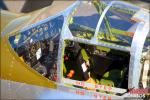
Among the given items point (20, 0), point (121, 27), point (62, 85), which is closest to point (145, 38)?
point (121, 27)

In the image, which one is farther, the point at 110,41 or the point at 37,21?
the point at 37,21

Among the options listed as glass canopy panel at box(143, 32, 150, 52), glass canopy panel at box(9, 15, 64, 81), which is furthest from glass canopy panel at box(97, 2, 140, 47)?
glass canopy panel at box(9, 15, 64, 81)

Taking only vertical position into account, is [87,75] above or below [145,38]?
below

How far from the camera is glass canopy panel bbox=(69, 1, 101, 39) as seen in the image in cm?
577

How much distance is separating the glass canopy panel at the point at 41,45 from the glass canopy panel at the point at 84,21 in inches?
7.2

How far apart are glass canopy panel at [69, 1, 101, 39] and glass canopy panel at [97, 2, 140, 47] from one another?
133 mm

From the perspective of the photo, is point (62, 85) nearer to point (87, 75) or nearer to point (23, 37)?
point (87, 75)

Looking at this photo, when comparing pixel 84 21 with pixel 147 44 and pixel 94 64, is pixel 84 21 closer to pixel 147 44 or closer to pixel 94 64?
pixel 94 64

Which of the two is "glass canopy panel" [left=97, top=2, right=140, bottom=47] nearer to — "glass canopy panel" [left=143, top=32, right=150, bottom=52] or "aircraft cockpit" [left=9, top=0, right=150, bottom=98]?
"aircraft cockpit" [left=9, top=0, right=150, bottom=98]

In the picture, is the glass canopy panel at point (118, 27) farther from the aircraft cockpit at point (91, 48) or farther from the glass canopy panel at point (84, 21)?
the glass canopy panel at point (84, 21)

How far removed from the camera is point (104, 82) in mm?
5766

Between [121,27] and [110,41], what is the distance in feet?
0.99

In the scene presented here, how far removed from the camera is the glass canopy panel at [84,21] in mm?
5766

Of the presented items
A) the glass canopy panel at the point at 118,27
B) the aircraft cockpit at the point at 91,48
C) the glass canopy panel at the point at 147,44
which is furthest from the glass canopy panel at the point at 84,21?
the glass canopy panel at the point at 147,44
